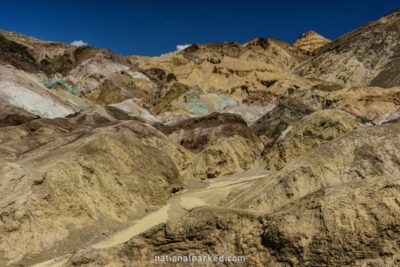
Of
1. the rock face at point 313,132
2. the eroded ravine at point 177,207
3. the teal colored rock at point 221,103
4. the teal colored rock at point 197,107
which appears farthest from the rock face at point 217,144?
the teal colored rock at point 221,103

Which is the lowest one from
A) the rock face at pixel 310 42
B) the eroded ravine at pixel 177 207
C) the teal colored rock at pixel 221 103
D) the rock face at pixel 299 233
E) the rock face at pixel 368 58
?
the rock face at pixel 299 233

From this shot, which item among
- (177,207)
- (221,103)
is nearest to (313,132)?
(177,207)

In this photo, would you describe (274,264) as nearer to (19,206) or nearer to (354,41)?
(19,206)

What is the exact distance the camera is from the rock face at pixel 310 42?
348ft

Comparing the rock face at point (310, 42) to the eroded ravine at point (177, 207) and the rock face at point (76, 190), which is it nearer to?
the eroded ravine at point (177, 207)

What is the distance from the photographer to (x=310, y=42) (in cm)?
10788

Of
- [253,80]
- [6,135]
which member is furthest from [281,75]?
[6,135]

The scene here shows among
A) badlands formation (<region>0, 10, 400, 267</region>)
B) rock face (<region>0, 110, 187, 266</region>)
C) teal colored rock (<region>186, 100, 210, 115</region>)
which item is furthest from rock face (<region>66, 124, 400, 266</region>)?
teal colored rock (<region>186, 100, 210, 115</region>)

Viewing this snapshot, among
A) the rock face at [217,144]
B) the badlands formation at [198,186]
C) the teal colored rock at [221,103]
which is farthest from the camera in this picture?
the teal colored rock at [221,103]

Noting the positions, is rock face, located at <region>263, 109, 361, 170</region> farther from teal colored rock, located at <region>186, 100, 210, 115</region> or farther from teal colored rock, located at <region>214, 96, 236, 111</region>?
teal colored rock, located at <region>214, 96, 236, 111</region>

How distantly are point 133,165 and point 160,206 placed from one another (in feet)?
6.18

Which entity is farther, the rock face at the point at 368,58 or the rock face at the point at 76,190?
the rock face at the point at 368,58

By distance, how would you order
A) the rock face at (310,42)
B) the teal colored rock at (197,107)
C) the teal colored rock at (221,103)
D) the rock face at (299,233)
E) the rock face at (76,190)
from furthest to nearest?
the rock face at (310,42) → the teal colored rock at (221,103) → the teal colored rock at (197,107) → the rock face at (76,190) → the rock face at (299,233)

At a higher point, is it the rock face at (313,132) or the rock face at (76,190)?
the rock face at (313,132)
